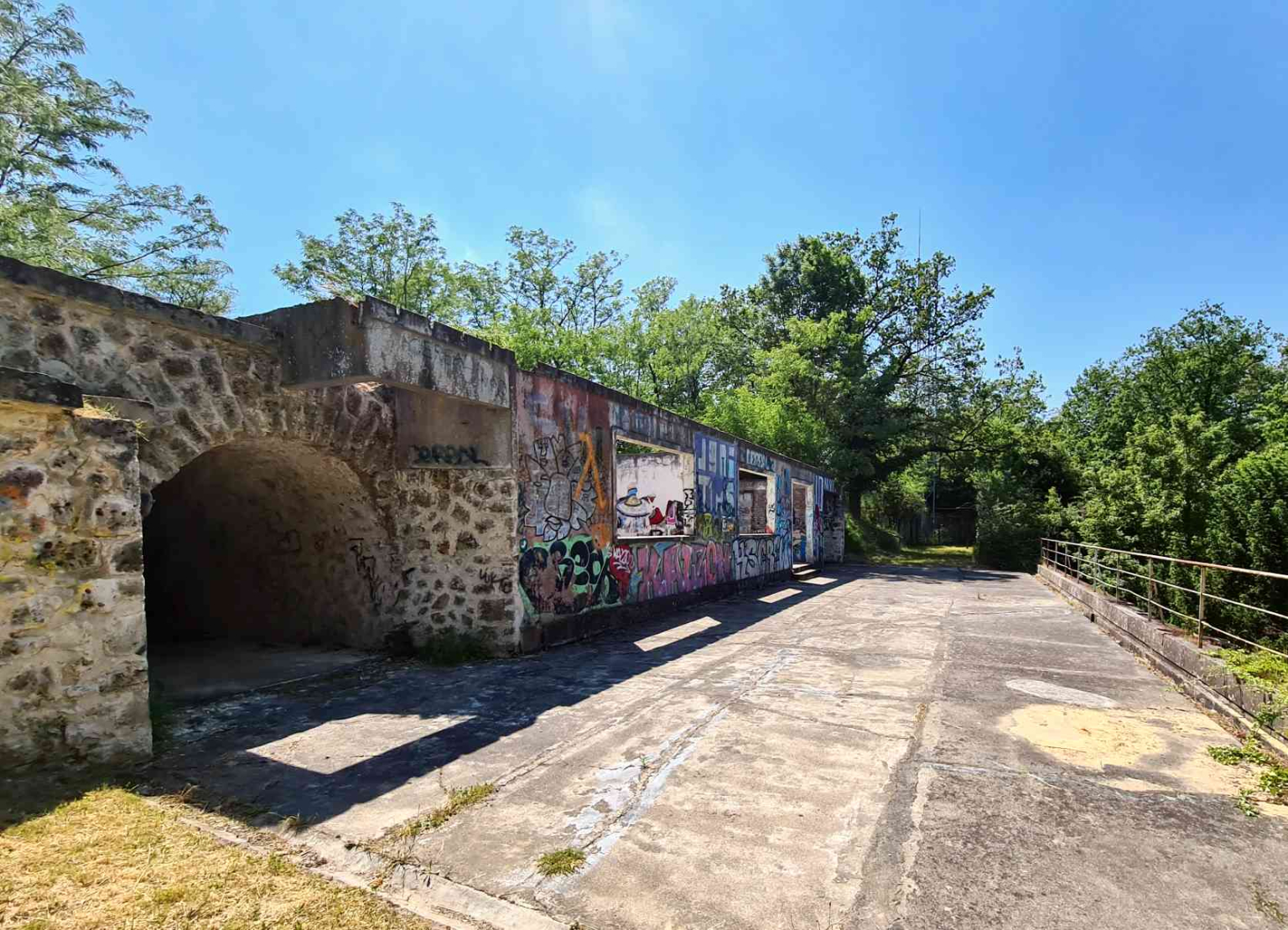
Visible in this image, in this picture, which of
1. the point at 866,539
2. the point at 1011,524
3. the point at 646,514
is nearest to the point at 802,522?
the point at 646,514

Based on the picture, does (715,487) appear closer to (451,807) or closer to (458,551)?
(458,551)

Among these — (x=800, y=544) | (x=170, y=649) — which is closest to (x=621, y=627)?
(x=170, y=649)

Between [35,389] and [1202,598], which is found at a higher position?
[35,389]

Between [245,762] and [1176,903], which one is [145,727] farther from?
[1176,903]

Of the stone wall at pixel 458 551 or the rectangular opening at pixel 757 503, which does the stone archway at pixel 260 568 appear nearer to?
the stone wall at pixel 458 551

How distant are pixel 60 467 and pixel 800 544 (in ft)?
61.3

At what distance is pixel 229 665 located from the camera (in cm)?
749

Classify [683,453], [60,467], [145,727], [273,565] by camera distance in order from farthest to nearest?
[683,453], [273,565], [145,727], [60,467]

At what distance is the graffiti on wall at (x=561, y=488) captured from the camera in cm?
802

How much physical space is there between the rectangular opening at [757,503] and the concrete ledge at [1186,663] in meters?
7.48

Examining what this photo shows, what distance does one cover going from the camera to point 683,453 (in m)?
12.1

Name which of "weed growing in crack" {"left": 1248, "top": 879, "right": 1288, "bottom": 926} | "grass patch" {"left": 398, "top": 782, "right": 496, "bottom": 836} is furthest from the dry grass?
"weed growing in crack" {"left": 1248, "top": 879, "right": 1288, "bottom": 926}

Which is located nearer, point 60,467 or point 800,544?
point 60,467

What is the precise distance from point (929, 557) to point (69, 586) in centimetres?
3077
